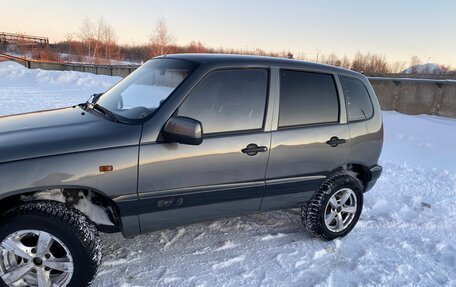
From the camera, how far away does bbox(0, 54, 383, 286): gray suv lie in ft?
8.48

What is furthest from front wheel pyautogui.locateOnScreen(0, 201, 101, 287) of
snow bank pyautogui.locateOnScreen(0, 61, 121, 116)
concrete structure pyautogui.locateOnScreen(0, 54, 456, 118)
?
snow bank pyautogui.locateOnScreen(0, 61, 121, 116)

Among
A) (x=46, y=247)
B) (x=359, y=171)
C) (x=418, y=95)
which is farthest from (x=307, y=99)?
(x=418, y=95)

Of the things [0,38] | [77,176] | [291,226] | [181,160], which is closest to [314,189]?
[291,226]

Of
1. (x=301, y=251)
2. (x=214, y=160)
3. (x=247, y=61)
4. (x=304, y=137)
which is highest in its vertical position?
(x=247, y=61)

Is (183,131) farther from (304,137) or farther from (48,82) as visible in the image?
(48,82)

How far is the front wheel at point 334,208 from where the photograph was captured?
12.5ft

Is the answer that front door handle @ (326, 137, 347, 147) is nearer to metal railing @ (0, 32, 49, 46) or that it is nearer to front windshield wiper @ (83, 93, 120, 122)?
front windshield wiper @ (83, 93, 120, 122)

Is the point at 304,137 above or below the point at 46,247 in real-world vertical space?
above

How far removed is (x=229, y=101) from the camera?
3219 mm

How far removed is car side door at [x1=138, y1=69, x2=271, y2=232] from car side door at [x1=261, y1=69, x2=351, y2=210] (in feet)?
0.51

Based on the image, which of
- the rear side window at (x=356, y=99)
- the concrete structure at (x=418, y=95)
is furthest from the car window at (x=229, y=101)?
the concrete structure at (x=418, y=95)

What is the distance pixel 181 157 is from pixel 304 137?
127 centimetres

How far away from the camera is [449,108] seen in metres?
10.8

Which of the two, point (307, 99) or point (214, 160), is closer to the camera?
point (214, 160)
